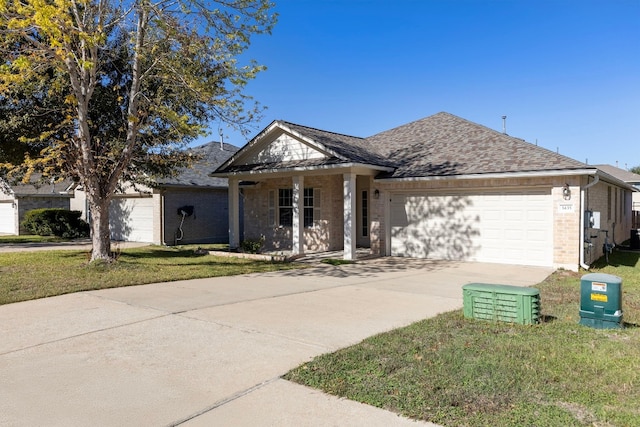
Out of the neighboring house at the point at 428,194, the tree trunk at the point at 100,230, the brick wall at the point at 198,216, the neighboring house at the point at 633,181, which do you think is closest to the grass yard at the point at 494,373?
the neighboring house at the point at 428,194

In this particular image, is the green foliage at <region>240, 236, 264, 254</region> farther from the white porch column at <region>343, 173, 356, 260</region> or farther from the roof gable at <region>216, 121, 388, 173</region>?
the white porch column at <region>343, 173, 356, 260</region>

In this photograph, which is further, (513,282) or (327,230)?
(327,230)

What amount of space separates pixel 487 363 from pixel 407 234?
1064cm

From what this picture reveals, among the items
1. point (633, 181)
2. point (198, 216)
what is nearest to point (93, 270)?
point (198, 216)

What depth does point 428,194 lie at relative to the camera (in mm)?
14656

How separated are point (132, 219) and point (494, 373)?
20.8m

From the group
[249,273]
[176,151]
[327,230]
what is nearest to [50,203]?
[176,151]

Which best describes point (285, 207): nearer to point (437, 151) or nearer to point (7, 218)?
point (437, 151)

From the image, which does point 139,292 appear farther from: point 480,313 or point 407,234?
point 407,234

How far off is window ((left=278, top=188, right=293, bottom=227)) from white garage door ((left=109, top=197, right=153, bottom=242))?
6722 mm

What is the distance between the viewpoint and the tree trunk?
12.5 m

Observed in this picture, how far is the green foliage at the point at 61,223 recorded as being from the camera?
24141mm

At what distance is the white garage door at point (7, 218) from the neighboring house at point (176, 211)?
935 cm

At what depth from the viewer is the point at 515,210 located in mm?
12961
